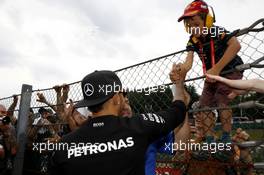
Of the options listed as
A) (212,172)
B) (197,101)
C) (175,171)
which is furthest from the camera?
(197,101)

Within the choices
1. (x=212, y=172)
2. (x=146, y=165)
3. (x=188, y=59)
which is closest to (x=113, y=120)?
(x=146, y=165)

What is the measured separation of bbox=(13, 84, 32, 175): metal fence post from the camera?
4625mm

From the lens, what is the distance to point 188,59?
2.68 meters

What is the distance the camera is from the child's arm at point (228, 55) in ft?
8.29

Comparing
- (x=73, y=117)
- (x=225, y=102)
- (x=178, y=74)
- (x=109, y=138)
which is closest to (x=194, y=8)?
(x=225, y=102)

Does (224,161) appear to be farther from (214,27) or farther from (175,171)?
(214,27)

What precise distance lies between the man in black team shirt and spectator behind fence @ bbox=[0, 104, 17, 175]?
316cm

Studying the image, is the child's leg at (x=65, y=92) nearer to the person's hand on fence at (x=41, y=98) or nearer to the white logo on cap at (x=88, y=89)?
the person's hand on fence at (x=41, y=98)

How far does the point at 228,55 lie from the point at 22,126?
3.13m

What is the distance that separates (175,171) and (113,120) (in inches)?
49.1

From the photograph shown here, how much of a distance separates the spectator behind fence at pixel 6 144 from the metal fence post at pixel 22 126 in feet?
0.74

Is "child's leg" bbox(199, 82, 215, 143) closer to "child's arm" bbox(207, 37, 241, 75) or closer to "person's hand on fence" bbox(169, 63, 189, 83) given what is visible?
"child's arm" bbox(207, 37, 241, 75)

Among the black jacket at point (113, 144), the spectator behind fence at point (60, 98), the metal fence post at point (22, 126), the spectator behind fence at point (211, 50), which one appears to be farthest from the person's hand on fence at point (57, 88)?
the black jacket at point (113, 144)

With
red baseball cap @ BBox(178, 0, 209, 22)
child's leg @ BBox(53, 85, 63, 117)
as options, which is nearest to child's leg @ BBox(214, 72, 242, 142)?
red baseball cap @ BBox(178, 0, 209, 22)
